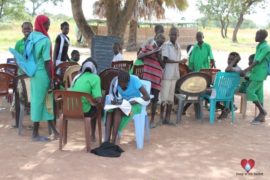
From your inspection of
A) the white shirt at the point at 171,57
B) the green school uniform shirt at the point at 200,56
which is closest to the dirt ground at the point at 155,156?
the white shirt at the point at 171,57

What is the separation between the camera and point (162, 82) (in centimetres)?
719

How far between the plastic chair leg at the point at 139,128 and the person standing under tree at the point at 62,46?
2.23 m

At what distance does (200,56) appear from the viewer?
8.41m

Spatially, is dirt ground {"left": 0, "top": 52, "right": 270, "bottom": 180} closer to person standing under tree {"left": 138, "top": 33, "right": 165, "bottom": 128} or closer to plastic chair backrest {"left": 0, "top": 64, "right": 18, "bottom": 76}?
person standing under tree {"left": 138, "top": 33, "right": 165, "bottom": 128}

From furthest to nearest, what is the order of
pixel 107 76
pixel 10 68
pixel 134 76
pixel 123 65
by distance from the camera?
pixel 123 65 → pixel 10 68 → pixel 107 76 → pixel 134 76

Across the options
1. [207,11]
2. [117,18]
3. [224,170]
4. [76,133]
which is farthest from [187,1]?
[207,11]

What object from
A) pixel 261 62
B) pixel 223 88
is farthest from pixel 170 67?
pixel 261 62

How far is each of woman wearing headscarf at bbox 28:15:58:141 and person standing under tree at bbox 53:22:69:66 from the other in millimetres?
1411

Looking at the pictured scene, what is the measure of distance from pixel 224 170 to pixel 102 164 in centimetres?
148

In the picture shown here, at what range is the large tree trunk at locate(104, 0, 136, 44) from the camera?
9773mm

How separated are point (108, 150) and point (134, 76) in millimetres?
1113

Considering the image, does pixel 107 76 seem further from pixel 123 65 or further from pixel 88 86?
pixel 123 65

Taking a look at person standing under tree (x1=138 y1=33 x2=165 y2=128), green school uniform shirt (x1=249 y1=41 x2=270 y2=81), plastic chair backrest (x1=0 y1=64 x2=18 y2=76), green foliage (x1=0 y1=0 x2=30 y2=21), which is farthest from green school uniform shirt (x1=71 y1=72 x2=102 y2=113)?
green foliage (x1=0 y1=0 x2=30 y2=21)

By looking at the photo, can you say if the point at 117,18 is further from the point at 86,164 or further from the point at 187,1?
the point at 187,1
